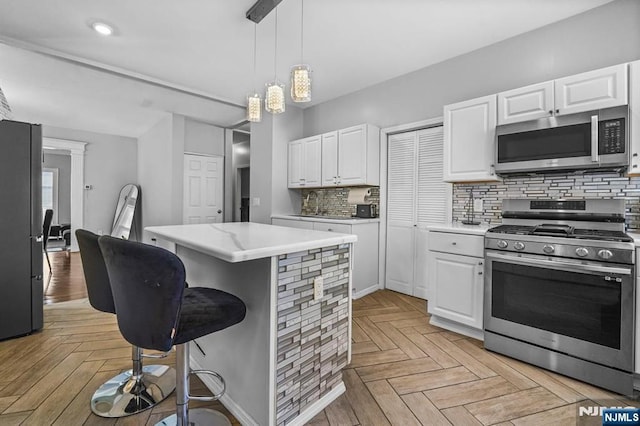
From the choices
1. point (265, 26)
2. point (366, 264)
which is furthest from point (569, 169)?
point (265, 26)

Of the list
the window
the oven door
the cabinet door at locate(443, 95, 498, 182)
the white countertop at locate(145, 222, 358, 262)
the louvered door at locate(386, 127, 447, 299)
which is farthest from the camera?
the window

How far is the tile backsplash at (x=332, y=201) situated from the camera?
3.94 metres

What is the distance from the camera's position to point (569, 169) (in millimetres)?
2242

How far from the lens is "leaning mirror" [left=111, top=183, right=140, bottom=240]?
20.0ft

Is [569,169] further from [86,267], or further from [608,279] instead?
[86,267]

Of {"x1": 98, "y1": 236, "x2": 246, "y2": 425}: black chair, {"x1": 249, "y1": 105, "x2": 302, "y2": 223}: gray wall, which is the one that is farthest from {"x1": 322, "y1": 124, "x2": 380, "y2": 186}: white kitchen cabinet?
{"x1": 98, "y1": 236, "x2": 246, "y2": 425}: black chair

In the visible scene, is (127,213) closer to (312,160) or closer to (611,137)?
(312,160)

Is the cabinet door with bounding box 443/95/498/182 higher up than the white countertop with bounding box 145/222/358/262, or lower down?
higher up

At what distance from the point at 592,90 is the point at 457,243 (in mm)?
1380

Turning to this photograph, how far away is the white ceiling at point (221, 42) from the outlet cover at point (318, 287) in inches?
81.8

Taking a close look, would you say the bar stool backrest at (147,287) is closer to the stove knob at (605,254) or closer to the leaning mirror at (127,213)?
the stove knob at (605,254)

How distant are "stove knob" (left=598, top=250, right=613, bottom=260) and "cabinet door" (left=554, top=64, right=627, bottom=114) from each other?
3.28ft

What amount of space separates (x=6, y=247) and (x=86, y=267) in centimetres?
142

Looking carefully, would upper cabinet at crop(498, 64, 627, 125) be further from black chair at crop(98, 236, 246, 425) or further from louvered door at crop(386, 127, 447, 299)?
black chair at crop(98, 236, 246, 425)
